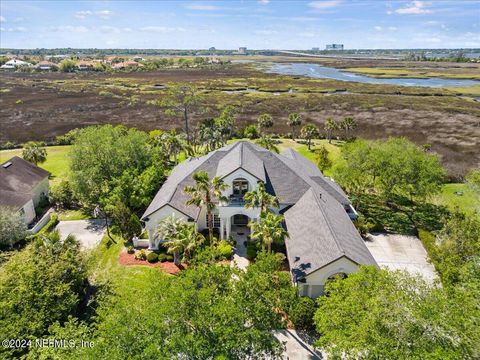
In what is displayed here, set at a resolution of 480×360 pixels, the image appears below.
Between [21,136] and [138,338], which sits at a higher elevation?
[138,338]

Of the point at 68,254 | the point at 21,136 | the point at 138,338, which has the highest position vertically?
the point at 138,338

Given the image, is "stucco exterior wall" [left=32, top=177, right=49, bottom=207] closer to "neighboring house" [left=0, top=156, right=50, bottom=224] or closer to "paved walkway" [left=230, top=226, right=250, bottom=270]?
"neighboring house" [left=0, top=156, right=50, bottom=224]

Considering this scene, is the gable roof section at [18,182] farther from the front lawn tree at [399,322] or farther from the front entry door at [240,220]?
the front lawn tree at [399,322]

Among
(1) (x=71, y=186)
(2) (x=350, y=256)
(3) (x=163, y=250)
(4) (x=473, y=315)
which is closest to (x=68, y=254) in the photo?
(3) (x=163, y=250)

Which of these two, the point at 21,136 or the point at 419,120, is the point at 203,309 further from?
the point at 419,120

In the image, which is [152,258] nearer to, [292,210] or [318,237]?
[292,210]

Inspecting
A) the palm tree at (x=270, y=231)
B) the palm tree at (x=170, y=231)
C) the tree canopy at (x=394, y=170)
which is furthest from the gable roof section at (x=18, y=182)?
the tree canopy at (x=394, y=170)

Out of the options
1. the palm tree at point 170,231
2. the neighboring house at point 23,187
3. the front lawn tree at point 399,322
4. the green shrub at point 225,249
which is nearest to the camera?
the front lawn tree at point 399,322

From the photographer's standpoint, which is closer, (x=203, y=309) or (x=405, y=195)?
(x=203, y=309)
